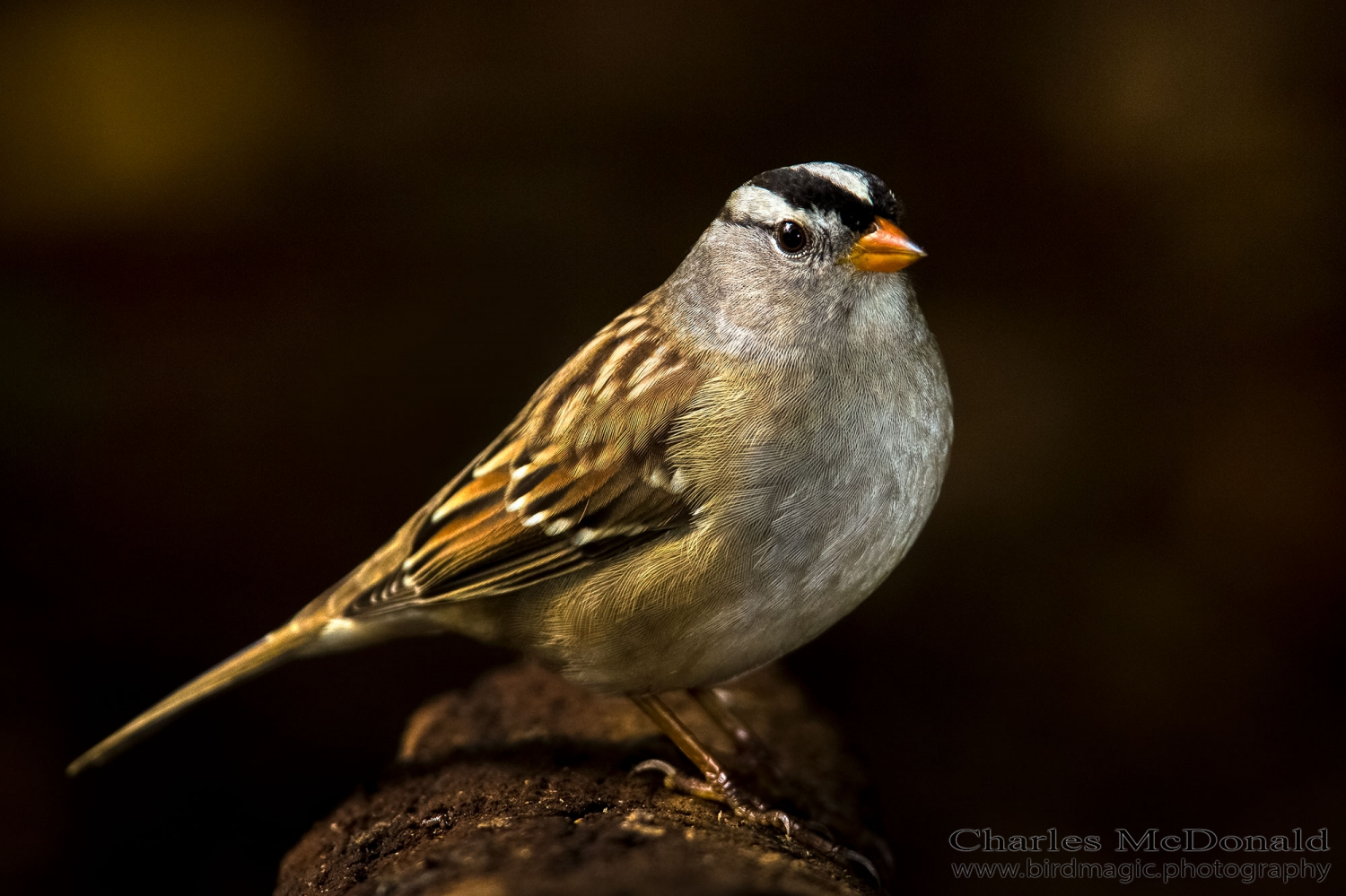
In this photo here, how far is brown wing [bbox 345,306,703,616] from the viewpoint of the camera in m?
1.69

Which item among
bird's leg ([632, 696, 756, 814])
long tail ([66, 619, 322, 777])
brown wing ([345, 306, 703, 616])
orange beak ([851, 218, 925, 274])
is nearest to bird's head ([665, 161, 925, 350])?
orange beak ([851, 218, 925, 274])

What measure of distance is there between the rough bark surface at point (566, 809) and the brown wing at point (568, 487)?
11.0 inches

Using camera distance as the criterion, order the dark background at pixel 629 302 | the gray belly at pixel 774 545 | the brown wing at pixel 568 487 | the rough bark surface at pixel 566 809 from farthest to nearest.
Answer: the dark background at pixel 629 302
the brown wing at pixel 568 487
the gray belly at pixel 774 545
the rough bark surface at pixel 566 809

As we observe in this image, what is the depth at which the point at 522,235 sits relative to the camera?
3.15 m

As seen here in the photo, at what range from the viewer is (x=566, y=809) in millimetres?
1547

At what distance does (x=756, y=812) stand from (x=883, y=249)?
830 mm

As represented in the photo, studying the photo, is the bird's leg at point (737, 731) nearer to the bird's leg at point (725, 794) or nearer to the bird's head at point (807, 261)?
the bird's leg at point (725, 794)

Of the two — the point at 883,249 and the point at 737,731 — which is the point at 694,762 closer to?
the point at 737,731

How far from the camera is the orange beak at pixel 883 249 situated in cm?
164

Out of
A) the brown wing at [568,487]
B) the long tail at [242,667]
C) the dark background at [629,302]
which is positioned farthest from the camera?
the dark background at [629,302]

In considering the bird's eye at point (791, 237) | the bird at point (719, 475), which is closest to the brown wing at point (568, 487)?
the bird at point (719, 475)

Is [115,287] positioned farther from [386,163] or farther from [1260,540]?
[1260,540]

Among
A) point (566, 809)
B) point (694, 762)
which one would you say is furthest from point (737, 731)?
point (566, 809)

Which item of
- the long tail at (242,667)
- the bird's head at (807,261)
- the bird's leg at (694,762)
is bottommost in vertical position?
the bird's leg at (694,762)
